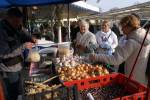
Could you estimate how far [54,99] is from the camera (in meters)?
2.58

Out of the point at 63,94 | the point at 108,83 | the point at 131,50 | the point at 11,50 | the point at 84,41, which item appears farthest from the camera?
the point at 84,41

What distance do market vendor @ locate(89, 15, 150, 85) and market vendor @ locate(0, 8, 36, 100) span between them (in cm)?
119

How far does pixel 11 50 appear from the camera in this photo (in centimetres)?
416

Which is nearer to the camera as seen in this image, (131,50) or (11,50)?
(131,50)

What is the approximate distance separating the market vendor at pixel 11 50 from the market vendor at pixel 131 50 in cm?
119

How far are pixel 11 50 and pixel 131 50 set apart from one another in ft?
5.54

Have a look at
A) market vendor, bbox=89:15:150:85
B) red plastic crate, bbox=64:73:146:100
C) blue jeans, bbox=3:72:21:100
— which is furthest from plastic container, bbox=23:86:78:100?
blue jeans, bbox=3:72:21:100

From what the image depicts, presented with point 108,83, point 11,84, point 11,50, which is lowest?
point 11,84

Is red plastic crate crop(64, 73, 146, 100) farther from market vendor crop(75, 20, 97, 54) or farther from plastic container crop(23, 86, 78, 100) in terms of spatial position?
market vendor crop(75, 20, 97, 54)

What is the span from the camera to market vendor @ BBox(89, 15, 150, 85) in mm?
3496

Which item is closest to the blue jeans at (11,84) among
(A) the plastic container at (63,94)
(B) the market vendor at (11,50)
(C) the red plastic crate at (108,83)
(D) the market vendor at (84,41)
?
(B) the market vendor at (11,50)

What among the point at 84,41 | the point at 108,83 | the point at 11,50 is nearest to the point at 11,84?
the point at 11,50

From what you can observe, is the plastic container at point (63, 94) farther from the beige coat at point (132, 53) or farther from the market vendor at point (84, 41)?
the market vendor at point (84, 41)

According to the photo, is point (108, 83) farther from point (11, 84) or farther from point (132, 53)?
point (11, 84)
